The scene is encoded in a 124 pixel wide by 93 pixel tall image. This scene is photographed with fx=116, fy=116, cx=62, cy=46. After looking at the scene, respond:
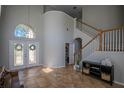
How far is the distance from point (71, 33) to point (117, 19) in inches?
129

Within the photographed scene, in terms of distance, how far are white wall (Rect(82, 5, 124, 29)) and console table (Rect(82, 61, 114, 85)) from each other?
132 inches

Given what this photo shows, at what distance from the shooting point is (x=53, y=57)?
789 centimetres

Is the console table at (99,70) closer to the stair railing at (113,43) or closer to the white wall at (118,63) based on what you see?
the white wall at (118,63)

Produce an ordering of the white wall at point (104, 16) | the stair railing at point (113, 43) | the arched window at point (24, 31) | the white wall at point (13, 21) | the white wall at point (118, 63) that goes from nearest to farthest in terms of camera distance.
Answer: 1. the white wall at point (118, 63)
2. the stair railing at point (113, 43)
3. the white wall at point (13, 21)
4. the arched window at point (24, 31)
5. the white wall at point (104, 16)

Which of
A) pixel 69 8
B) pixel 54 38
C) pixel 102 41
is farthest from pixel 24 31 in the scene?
pixel 102 41

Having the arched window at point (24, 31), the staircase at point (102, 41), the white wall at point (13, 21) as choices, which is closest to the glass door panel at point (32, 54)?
the white wall at point (13, 21)

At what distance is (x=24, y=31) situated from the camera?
7.68 meters

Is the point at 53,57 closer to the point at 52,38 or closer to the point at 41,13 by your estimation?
the point at 52,38

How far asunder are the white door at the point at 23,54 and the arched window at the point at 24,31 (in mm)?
506

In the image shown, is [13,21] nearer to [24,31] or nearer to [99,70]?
[24,31]

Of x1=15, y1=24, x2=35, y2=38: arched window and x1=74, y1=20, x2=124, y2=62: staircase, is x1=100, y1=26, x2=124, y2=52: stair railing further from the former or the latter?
x1=15, y1=24, x2=35, y2=38: arched window

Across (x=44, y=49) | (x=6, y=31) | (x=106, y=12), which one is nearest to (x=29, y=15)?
(x=6, y=31)

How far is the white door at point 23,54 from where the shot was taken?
6.85 m

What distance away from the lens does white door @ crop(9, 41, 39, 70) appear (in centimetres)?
685
